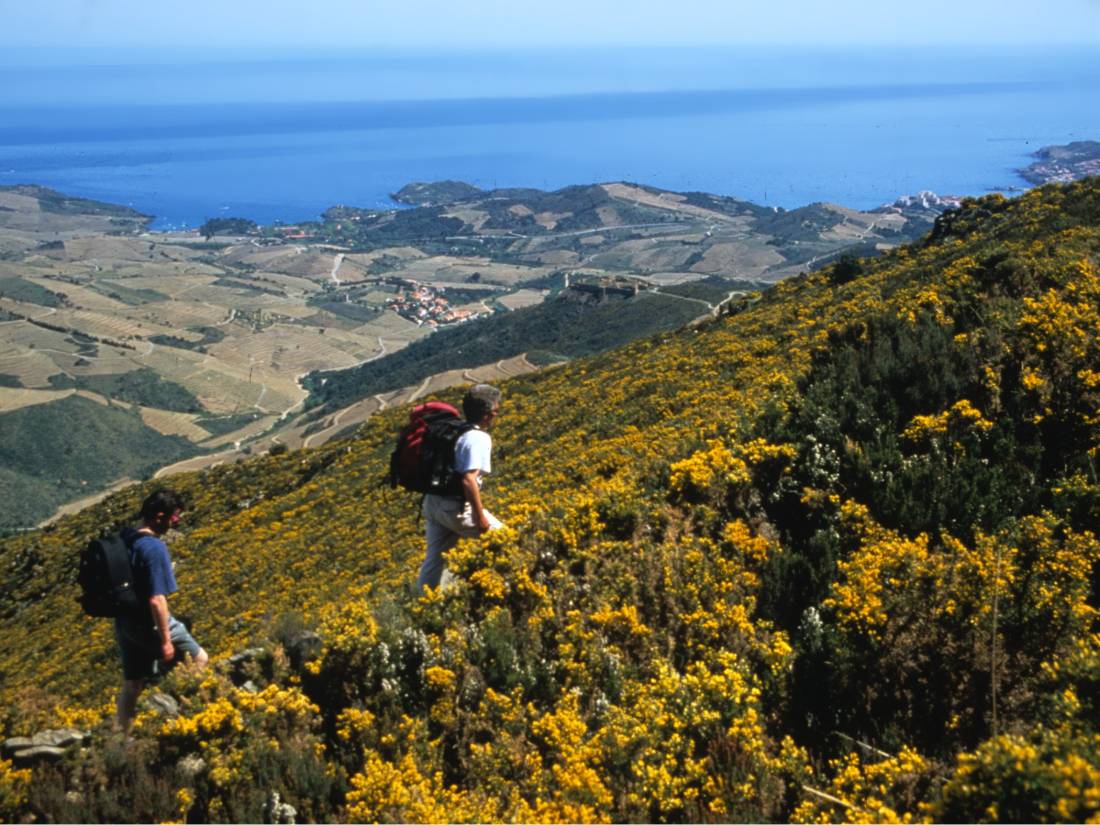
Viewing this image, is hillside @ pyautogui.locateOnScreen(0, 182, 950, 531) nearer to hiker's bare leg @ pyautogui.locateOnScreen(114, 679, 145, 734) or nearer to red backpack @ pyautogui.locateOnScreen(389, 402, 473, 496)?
red backpack @ pyautogui.locateOnScreen(389, 402, 473, 496)

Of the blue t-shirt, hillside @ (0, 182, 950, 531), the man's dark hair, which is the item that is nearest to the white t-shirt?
the man's dark hair

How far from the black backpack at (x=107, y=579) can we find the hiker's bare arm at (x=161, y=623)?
170 mm

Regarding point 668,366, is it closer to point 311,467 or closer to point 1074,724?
point 311,467

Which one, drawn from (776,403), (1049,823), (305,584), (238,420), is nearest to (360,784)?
(1049,823)

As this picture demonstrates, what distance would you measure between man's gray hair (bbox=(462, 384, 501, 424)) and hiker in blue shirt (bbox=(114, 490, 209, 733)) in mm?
2643

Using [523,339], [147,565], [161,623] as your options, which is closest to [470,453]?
[147,565]

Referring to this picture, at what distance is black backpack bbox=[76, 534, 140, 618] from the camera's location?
5.92m

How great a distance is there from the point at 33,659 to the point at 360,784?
15597 mm

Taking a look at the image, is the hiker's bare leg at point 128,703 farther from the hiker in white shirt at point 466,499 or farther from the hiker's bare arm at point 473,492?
the hiker's bare arm at point 473,492

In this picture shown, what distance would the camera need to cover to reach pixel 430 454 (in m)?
6.99

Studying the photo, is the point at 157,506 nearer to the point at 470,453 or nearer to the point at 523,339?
the point at 470,453

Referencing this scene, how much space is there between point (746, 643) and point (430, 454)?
11.0 feet

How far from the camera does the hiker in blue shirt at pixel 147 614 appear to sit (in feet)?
19.9

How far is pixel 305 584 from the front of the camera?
13.7 metres
